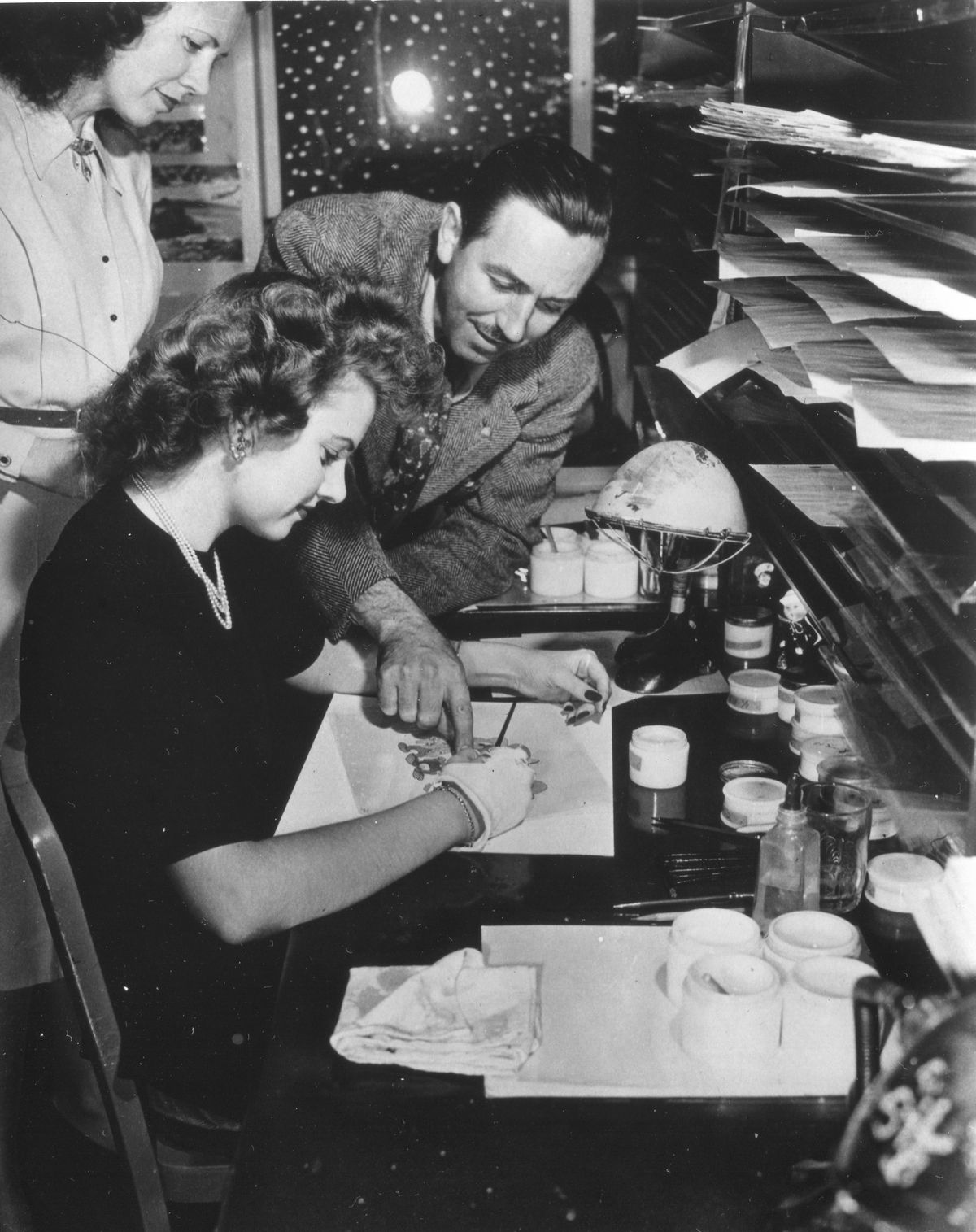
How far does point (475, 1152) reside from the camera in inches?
35.6

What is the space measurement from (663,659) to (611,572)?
1.71 feet

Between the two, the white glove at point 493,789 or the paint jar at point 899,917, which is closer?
the paint jar at point 899,917

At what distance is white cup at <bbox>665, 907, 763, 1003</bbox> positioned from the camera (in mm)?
1067

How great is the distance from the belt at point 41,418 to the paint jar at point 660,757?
3.76 ft

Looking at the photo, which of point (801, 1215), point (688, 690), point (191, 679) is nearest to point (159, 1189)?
point (191, 679)

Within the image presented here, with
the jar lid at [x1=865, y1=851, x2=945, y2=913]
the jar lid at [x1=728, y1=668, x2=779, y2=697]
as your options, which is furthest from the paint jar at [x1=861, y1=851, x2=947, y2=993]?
the jar lid at [x1=728, y1=668, x2=779, y2=697]

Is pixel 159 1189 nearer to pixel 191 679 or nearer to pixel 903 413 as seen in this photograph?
pixel 191 679

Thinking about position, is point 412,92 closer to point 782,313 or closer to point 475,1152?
point 782,313

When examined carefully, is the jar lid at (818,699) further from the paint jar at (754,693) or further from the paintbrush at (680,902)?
the paintbrush at (680,902)

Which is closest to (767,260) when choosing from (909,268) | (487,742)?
(909,268)

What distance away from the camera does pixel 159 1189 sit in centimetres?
139

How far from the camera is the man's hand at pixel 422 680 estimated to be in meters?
1.71

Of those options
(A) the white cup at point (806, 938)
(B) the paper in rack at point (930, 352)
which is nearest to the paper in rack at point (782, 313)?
(B) the paper in rack at point (930, 352)

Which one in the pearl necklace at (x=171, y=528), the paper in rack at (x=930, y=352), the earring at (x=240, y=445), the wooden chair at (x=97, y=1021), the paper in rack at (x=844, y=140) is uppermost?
the paper in rack at (x=844, y=140)
